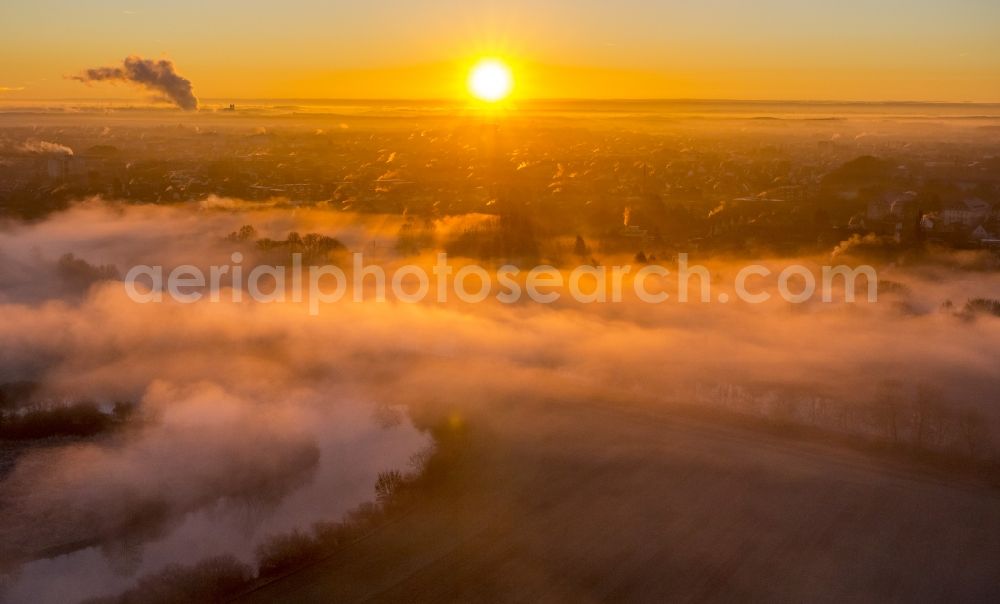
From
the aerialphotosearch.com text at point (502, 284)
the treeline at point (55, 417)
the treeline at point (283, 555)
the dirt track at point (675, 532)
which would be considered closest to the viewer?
the treeline at point (283, 555)

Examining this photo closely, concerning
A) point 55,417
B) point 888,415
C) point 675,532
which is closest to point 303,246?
point 55,417

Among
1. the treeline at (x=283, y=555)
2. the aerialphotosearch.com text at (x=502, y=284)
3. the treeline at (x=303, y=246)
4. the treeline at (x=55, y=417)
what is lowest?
the treeline at (x=283, y=555)

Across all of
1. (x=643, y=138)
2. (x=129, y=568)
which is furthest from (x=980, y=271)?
(x=643, y=138)

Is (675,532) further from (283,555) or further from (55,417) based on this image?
(55,417)

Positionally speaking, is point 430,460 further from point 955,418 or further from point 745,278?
point 745,278

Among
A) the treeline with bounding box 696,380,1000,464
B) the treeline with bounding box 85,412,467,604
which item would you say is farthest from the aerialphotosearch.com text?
the treeline with bounding box 85,412,467,604

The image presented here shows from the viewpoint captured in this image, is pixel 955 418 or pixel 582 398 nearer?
pixel 955 418

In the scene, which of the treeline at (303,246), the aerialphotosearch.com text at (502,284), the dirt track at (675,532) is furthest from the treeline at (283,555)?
the treeline at (303,246)

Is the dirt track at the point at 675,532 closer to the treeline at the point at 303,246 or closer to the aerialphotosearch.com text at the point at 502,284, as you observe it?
the aerialphotosearch.com text at the point at 502,284
